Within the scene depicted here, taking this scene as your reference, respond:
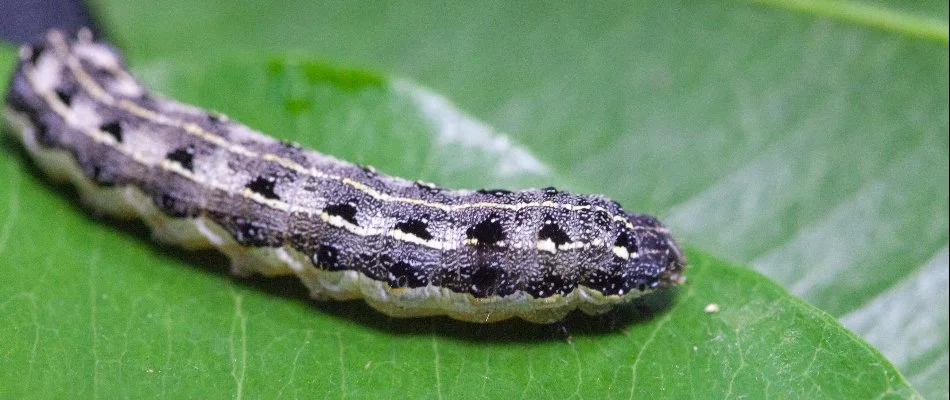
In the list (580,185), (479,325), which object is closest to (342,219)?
(479,325)

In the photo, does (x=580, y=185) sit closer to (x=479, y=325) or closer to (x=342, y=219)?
(x=479, y=325)

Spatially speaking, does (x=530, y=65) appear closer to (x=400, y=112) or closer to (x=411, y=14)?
(x=411, y=14)

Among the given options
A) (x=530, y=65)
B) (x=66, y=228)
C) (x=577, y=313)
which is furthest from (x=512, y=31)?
(x=66, y=228)

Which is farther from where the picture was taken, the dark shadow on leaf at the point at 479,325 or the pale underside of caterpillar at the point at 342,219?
the dark shadow on leaf at the point at 479,325

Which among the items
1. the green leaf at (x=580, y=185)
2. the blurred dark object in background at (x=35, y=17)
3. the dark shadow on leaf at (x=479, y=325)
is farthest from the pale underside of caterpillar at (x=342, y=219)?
the blurred dark object in background at (x=35, y=17)

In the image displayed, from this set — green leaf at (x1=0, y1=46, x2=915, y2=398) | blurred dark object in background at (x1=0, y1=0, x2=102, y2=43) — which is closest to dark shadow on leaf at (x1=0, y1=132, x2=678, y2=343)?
green leaf at (x1=0, y1=46, x2=915, y2=398)

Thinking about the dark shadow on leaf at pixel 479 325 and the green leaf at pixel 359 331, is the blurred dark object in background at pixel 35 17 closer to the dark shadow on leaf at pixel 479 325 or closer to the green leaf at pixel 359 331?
the green leaf at pixel 359 331
